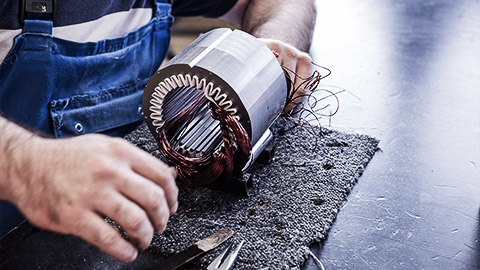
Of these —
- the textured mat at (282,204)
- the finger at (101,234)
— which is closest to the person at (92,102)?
the finger at (101,234)

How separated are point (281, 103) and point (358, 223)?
0.21 metres

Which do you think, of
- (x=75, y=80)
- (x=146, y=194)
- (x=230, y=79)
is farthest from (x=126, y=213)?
(x=75, y=80)

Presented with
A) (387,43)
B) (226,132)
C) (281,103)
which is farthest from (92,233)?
(387,43)

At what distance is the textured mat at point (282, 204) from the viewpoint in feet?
2.16

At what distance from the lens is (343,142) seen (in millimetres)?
857

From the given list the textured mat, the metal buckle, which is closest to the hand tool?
the textured mat

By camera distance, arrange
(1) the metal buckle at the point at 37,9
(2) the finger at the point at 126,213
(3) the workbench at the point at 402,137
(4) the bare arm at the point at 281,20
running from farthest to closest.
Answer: (4) the bare arm at the point at 281,20 < (1) the metal buckle at the point at 37,9 < (3) the workbench at the point at 402,137 < (2) the finger at the point at 126,213

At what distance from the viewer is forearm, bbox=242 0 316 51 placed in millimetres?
1166

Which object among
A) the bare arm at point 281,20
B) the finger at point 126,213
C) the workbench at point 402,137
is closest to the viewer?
the finger at point 126,213

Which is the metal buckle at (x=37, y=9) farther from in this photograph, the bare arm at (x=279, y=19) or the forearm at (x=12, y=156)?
the bare arm at (x=279, y=19)

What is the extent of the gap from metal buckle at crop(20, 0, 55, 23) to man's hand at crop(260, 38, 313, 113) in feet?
1.23

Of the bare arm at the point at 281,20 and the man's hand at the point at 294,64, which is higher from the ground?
the man's hand at the point at 294,64

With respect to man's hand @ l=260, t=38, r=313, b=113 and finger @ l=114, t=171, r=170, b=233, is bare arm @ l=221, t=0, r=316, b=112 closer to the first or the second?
man's hand @ l=260, t=38, r=313, b=113

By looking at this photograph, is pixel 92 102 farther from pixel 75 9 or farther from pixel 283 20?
pixel 283 20
